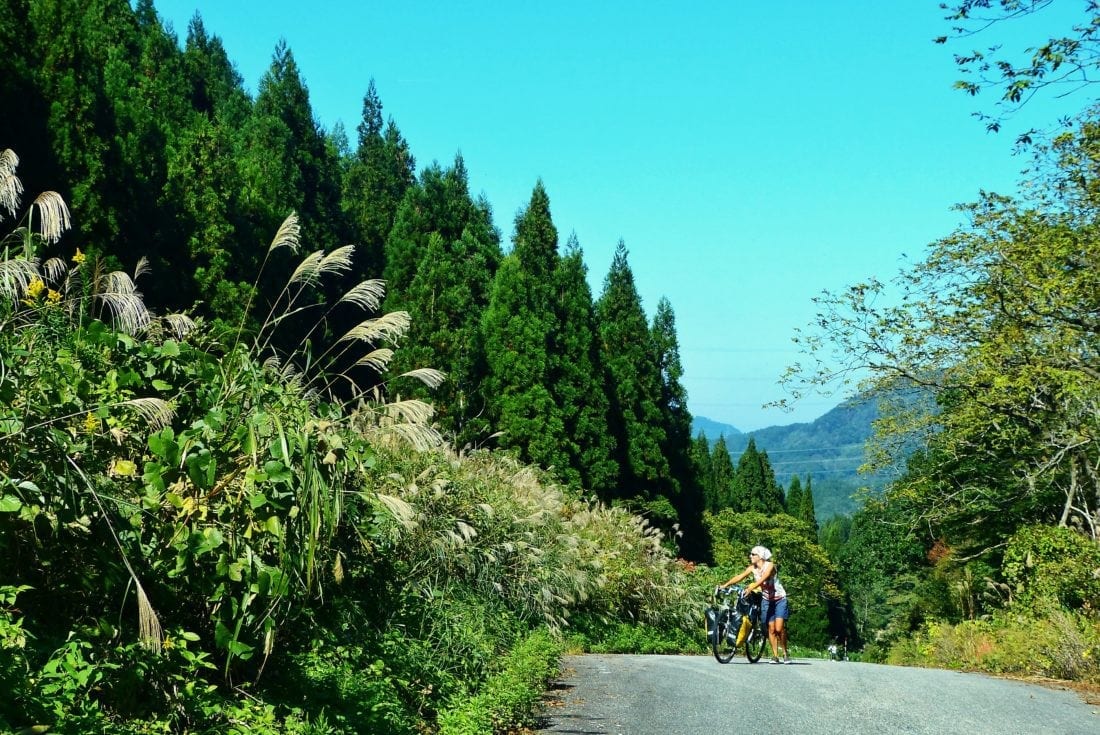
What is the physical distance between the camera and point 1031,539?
67.6 ft

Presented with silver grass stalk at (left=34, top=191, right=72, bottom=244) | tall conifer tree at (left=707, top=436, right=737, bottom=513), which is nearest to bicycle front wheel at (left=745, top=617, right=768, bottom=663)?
silver grass stalk at (left=34, top=191, right=72, bottom=244)

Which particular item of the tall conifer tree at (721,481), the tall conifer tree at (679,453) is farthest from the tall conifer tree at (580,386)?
the tall conifer tree at (721,481)

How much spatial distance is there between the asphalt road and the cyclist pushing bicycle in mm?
1345

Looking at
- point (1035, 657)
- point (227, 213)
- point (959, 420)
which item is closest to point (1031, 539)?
point (959, 420)

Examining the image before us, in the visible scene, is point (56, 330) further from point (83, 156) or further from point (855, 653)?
point (855, 653)

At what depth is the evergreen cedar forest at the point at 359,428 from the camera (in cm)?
506

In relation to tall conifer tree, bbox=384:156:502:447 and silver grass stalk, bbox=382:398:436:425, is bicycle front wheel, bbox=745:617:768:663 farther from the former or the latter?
tall conifer tree, bbox=384:156:502:447

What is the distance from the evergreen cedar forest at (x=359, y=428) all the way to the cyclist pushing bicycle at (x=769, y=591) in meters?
3.20

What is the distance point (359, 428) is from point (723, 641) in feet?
21.7

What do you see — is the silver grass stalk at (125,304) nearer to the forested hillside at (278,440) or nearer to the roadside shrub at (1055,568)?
the forested hillside at (278,440)

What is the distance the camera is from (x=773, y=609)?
14.6 meters

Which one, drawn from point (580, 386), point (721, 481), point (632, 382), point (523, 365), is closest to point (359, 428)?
point (523, 365)

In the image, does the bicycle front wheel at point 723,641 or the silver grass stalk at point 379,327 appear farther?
the bicycle front wheel at point 723,641

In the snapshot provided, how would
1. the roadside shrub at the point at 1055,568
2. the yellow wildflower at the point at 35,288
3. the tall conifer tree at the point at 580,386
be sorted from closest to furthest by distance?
the yellow wildflower at the point at 35,288
the roadside shrub at the point at 1055,568
the tall conifer tree at the point at 580,386
